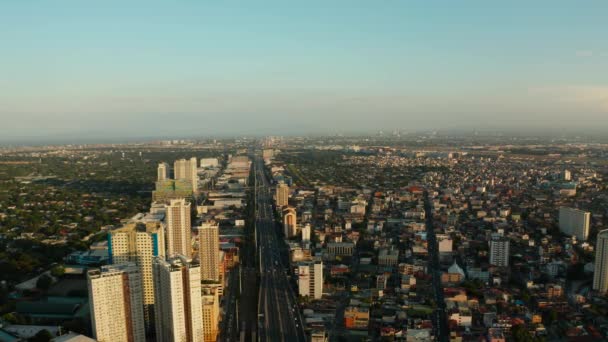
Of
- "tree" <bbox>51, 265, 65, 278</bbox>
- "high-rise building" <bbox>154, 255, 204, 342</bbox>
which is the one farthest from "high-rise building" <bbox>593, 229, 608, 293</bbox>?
"tree" <bbox>51, 265, 65, 278</bbox>

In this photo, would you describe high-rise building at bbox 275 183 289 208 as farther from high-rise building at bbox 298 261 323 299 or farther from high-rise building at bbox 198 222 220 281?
high-rise building at bbox 298 261 323 299

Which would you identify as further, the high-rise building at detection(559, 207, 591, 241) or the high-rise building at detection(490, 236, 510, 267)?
the high-rise building at detection(559, 207, 591, 241)

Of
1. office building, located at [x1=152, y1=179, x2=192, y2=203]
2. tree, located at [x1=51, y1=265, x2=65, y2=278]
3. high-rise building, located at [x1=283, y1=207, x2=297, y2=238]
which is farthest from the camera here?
office building, located at [x1=152, y1=179, x2=192, y2=203]

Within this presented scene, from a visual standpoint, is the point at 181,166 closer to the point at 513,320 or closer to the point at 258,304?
the point at 258,304

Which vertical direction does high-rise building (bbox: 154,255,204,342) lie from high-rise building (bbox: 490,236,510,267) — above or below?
above

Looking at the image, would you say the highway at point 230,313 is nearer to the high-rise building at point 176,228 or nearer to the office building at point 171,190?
the high-rise building at point 176,228

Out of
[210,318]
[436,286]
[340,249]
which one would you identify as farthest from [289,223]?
Answer: [210,318]

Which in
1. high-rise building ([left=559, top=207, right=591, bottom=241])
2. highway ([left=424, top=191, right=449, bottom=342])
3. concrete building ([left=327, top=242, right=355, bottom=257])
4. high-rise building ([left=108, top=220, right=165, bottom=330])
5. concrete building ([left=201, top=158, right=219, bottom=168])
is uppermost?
high-rise building ([left=108, top=220, right=165, bottom=330])
